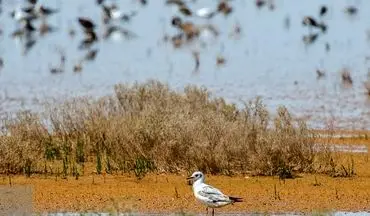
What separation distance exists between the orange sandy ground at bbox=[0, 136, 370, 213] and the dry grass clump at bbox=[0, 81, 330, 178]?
1.05 feet

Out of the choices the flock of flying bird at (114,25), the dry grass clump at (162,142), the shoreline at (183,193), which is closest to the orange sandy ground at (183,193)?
the shoreline at (183,193)

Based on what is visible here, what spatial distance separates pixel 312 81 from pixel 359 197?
63.8 ft

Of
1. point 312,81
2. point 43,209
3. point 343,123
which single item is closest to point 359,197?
point 43,209

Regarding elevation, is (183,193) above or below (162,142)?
below

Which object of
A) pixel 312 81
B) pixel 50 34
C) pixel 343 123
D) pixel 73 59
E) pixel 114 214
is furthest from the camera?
pixel 50 34

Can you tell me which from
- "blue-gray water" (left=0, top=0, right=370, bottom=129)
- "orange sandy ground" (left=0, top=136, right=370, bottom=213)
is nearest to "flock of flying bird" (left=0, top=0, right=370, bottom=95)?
"blue-gray water" (left=0, top=0, right=370, bottom=129)

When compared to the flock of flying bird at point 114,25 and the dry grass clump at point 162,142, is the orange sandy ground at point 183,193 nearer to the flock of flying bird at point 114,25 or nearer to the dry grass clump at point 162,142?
the dry grass clump at point 162,142

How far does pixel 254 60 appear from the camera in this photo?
44.1 meters

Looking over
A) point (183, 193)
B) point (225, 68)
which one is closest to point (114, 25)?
point (225, 68)

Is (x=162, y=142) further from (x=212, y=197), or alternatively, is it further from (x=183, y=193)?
(x=212, y=197)

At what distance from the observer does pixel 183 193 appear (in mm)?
17156

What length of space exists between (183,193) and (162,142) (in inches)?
76.5

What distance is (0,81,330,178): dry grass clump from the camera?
1853cm

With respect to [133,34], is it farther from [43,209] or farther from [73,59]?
[43,209]
